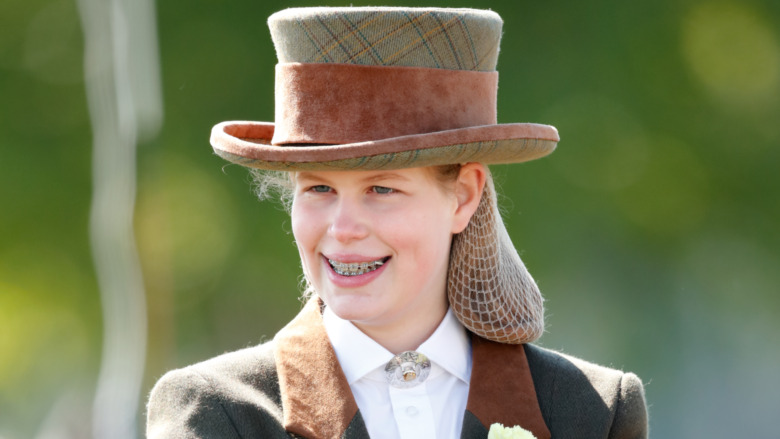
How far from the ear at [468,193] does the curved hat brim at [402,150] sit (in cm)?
13

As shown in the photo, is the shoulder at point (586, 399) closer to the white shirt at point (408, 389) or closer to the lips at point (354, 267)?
the white shirt at point (408, 389)

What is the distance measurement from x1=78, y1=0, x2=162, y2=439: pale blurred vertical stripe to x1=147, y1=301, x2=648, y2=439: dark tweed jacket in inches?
118

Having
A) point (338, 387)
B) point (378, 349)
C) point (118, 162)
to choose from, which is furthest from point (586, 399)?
point (118, 162)

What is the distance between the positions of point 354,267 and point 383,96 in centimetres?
43

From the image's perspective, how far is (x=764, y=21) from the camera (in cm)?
608

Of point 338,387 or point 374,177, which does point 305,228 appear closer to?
point 374,177

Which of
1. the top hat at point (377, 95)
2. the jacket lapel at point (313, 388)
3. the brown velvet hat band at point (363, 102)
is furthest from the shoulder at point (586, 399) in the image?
the brown velvet hat band at point (363, 102)

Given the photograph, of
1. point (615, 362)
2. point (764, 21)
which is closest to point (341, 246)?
point (615, 362)

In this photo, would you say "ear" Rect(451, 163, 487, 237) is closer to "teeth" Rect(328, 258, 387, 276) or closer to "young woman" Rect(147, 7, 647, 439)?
"young woman" Rect(147, 7, 647, 439)

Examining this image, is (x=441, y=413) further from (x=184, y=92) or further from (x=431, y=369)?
(x=184, y=92)

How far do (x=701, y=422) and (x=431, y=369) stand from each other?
3.70 meters

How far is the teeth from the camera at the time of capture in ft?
8.54

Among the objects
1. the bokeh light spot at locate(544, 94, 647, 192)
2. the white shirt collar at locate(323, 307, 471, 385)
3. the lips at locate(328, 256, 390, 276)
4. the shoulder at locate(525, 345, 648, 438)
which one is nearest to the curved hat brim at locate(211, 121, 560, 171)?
the lips at locate(328, 256, 390, 276)

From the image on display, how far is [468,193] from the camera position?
2.83 meters
